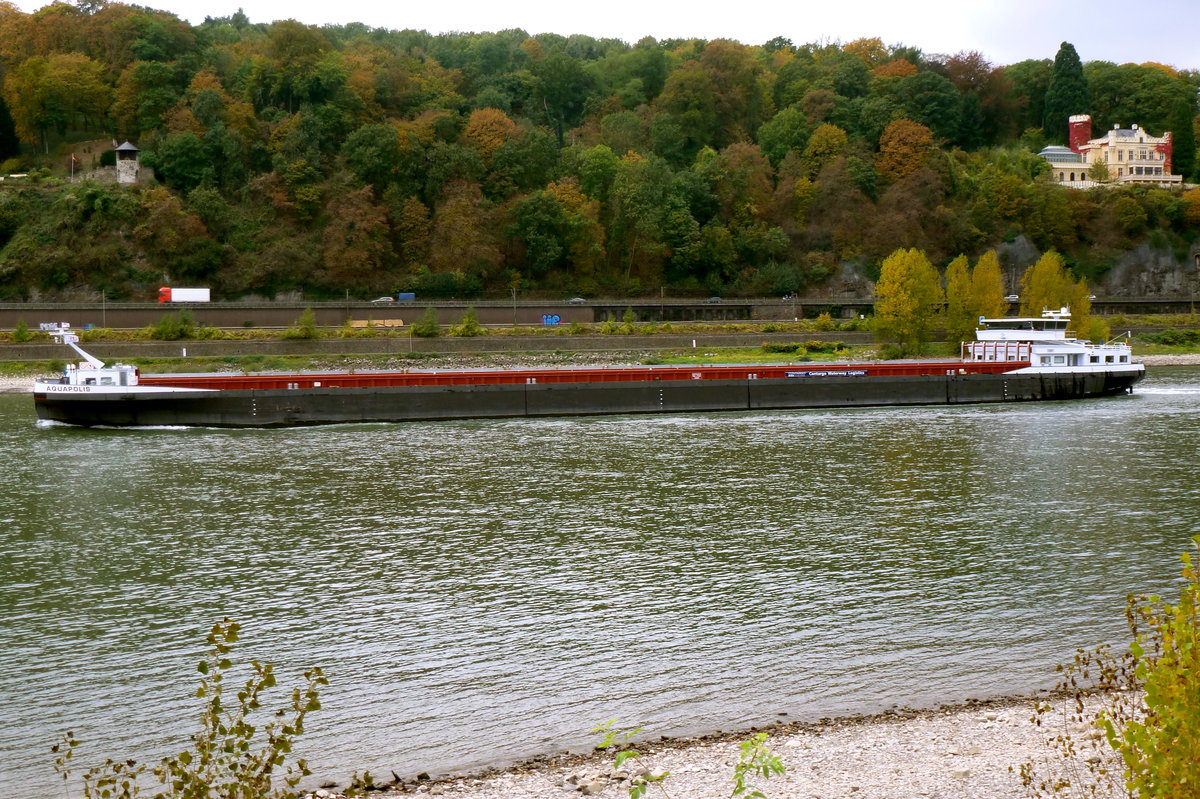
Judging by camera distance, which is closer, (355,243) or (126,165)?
(355,243)

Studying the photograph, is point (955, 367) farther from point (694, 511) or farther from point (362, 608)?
point (362, 608)

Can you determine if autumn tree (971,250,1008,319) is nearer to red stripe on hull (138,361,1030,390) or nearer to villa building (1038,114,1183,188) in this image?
red stripe on hull (138,361,1030,390)

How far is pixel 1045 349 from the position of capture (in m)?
52.9

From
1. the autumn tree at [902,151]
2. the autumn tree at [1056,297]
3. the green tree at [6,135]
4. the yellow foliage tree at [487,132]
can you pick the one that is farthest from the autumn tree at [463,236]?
the autumn tree at [1056,297]

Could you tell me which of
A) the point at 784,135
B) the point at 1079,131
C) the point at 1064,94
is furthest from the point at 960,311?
the point at 1064,94

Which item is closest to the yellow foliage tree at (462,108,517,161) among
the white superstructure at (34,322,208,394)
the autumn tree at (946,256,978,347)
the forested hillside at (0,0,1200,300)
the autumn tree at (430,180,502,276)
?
the forested hillside at (0,0,1200,300)

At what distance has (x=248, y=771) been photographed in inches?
316

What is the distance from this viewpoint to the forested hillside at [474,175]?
297 feet

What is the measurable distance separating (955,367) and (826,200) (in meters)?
56.9

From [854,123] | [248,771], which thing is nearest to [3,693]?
[248,771]

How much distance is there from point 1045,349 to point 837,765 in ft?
151

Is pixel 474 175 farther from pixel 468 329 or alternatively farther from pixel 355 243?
pixel 468 329

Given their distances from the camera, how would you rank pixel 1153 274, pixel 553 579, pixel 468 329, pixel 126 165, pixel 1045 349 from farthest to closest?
1. pixel 1153 274
2. pixel 126 165
3. pixel 468 329
4. pixel 1045 349
5. pixel 553 579

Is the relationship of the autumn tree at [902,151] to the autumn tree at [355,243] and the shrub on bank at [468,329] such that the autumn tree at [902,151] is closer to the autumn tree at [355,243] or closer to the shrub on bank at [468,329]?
the autumn tree at [355,243]
